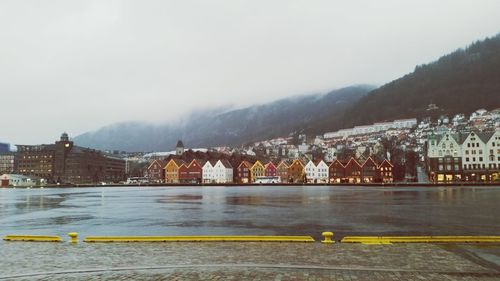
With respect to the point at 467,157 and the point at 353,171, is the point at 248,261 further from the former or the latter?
the point at 353,171

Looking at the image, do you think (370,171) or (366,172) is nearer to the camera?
(370,171)

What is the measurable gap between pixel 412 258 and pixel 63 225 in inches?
984

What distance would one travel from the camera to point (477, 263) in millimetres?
14547

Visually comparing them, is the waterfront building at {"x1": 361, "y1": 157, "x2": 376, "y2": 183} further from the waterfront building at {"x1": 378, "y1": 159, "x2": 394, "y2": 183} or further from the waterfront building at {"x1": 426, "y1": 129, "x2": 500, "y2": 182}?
the waterfront building at {"x1": 426, "y1": 129, "x2": 500, "y2": 182}

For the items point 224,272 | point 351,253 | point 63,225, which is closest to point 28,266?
point 224,272

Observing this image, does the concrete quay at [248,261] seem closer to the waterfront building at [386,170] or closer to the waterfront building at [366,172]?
the waterfront building at [366,172]

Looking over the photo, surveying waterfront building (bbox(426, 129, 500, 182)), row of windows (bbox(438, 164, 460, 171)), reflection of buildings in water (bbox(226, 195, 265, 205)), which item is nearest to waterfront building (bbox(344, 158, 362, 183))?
waterfront building (bbox(426, 129, 500, 182))

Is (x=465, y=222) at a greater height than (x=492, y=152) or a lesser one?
lesser

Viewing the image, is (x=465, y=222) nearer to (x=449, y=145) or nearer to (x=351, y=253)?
(x=351, y=253)

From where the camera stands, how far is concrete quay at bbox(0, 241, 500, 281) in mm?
12852

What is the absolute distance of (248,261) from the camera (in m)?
15.0

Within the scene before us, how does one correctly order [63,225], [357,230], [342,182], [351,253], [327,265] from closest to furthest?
[327,265] < [351,253] < [357,230] < [63,225] < [342,182]

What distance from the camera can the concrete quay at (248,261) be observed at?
12.9m

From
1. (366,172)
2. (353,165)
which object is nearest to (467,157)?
(366,172)
